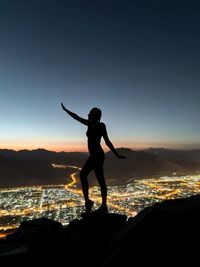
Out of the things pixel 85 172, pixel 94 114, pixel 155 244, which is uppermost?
pixel 94 114

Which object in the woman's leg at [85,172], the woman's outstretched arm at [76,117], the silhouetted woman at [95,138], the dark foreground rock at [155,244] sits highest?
the woman's outstretched arm at [76,117]

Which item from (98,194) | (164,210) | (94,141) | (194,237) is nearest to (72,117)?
(94,141)

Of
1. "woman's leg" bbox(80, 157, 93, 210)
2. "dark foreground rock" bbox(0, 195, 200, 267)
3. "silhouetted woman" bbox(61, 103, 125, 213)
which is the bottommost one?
"dark foreground rock" bbox(0, 195, 200, 267)

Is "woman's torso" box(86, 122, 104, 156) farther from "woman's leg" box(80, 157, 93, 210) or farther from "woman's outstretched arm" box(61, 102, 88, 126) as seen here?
"woman's leg" box(80, 157, 93, 210)

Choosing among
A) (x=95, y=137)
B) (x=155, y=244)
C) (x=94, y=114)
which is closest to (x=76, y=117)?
(x=94, y=114)

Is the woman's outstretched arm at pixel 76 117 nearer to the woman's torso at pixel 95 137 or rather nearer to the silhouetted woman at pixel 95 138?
the silhouetted woman at pixel 95 138

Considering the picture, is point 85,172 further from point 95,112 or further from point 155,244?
point 155,244

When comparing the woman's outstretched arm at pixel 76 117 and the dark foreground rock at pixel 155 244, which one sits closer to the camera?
the dark foreground rock at pixel 155 244

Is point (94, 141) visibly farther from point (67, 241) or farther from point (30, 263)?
point (30, 263)

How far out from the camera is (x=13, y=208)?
82.8 m

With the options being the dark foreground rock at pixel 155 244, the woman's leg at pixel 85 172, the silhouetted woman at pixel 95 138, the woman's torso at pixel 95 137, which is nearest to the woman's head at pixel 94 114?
the silhouetted woman at pixel 95 138

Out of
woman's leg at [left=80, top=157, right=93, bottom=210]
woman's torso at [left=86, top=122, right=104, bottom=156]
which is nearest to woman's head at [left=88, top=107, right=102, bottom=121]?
woman's torso at [left=86, top=122, right=104, bottom=156]

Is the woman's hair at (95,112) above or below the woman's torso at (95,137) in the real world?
above

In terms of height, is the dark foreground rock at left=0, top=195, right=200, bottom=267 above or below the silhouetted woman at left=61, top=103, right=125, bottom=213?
below
